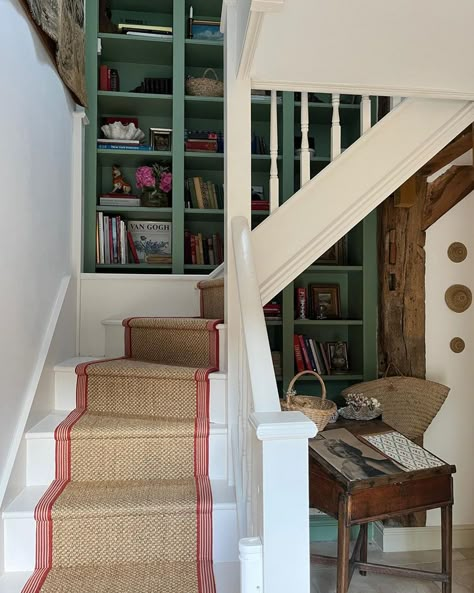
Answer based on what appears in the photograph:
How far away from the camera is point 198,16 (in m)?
3.14

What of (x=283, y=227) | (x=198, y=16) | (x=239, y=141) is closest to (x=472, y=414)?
(x=283, y=227)

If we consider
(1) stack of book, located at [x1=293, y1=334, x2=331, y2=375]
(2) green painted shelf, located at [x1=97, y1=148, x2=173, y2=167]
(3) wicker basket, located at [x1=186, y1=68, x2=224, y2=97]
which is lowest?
(1) stack of book, located at [x1=293, y1=334, x2=331, y2=375]

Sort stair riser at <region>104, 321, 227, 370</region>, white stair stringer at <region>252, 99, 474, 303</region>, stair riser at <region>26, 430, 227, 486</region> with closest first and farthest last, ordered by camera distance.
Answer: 1. stair riser at <region>26, 430, 227, 486</region>
2. white stair stringer at <region>252, 99, 474, 303</region>
3. stair riser at <region>104, 321, 227, 370</region>

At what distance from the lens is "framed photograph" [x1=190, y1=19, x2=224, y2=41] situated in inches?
118

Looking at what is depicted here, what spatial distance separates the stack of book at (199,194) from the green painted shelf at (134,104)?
19.3 inches

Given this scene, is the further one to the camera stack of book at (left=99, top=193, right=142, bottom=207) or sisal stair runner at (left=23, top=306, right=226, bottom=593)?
stack of book at (left=99, top=193, right=142, bottom=207)

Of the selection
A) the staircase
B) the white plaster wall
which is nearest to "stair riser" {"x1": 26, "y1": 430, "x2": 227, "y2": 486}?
the staircase

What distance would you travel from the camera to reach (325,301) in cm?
310

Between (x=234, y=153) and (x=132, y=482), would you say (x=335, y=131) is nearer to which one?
(x=234, y=153)

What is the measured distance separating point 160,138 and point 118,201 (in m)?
0.52

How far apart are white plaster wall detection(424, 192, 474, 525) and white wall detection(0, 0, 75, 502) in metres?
2.03

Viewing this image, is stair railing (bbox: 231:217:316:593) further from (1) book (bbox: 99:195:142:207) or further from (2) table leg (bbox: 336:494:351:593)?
(1) book (bbox: 99:195:142:207)

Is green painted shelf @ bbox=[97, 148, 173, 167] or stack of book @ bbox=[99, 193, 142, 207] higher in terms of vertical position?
green painted shelf @ bbox=[97, 148, 173, 167]

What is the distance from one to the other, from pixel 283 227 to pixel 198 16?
2.14 metres
